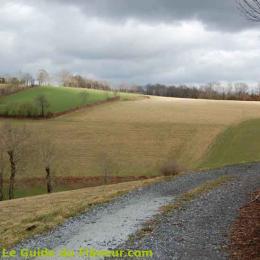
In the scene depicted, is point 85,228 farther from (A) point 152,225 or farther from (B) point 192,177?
(B) point 192,177

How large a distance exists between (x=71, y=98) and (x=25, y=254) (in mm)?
90873

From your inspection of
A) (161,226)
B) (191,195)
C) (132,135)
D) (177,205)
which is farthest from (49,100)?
(161,226)

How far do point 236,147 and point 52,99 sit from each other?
172 ft

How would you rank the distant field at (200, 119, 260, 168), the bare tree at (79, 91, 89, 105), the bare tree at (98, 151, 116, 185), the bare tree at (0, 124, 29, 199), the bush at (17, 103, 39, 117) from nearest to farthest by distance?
the bare tree at (0, 124, 29, 199), the bare tree at (98, 151, 116, 185), the distant field at (200, 119, 260, 168), the bush at (17, 103, 39, 117), the bare tree at (79, 91, 89, 105)

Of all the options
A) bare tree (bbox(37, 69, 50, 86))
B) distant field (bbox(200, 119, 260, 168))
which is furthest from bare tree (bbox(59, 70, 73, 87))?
distant field (bbox(200, 119, 260, 168))

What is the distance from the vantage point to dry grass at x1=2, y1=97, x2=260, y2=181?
174 feet

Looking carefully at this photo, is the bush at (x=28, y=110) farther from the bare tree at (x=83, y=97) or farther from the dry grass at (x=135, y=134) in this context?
the bare tree at (x=83, y=97)

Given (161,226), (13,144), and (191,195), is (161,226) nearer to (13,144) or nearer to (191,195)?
(191,195)

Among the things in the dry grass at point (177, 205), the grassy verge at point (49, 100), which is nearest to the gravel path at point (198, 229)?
the dry grass at point (177, 205)

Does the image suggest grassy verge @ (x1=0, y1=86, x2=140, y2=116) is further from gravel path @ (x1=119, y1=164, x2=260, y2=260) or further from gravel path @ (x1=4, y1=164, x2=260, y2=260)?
gravel path @ (x1=119, y1=164, x2=260, y2=260)

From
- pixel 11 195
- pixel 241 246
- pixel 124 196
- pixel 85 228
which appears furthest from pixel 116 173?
pixel 241 246

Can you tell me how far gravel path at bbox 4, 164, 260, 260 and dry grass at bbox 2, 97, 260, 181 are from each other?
32758 mm

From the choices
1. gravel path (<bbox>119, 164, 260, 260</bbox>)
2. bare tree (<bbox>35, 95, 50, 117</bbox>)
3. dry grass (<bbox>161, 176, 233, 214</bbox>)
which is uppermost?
bare tree (<bbox>35, 95, 50, 117</bbox>)

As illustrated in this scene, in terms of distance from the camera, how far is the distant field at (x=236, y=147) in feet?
169
